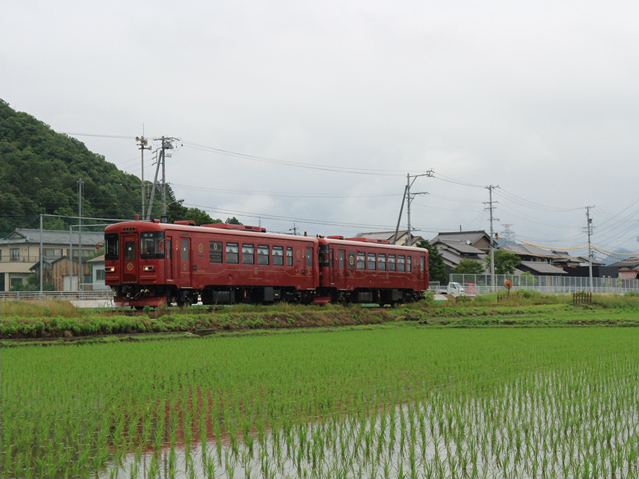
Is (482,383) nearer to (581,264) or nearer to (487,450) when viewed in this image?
(487,450)

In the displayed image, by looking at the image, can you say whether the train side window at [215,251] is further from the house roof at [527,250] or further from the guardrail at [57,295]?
the house roof at [527,250]

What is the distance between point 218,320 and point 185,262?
12.9 ft

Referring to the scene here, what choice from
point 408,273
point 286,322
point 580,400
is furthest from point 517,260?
point 580,400

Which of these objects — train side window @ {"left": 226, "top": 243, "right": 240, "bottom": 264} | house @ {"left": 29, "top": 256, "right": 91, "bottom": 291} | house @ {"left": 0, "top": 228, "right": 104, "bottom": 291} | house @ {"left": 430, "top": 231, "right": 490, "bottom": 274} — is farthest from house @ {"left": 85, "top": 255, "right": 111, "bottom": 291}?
house @ {"left": 430, "top": 231, "right": 490, "bottom": 274}

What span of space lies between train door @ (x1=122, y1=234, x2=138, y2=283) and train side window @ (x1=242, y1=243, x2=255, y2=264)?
13.1 ft

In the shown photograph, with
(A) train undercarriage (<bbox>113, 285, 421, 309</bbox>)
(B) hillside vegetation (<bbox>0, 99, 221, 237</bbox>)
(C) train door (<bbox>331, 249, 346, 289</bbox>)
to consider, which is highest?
(B) hillside vegetation (<bbox>0, 99, 221, 237</bbox>)

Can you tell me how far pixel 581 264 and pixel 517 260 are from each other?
24754mm

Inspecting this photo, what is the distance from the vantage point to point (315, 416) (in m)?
6.70

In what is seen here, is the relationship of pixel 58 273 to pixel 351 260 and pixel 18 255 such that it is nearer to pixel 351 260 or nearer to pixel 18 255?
pixel 18 255

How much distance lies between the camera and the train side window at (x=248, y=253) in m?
25.1

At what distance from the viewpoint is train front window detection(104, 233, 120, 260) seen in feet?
75.7

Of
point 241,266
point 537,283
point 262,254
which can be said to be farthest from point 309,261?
point 537,283

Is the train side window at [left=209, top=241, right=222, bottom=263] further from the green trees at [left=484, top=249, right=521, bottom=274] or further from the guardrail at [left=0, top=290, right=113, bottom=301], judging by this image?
the green trees at [left=484, top=249, right=521, bottom=274]

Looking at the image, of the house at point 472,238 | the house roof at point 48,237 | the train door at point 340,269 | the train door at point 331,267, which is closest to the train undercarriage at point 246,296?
the train door at point 340,269
